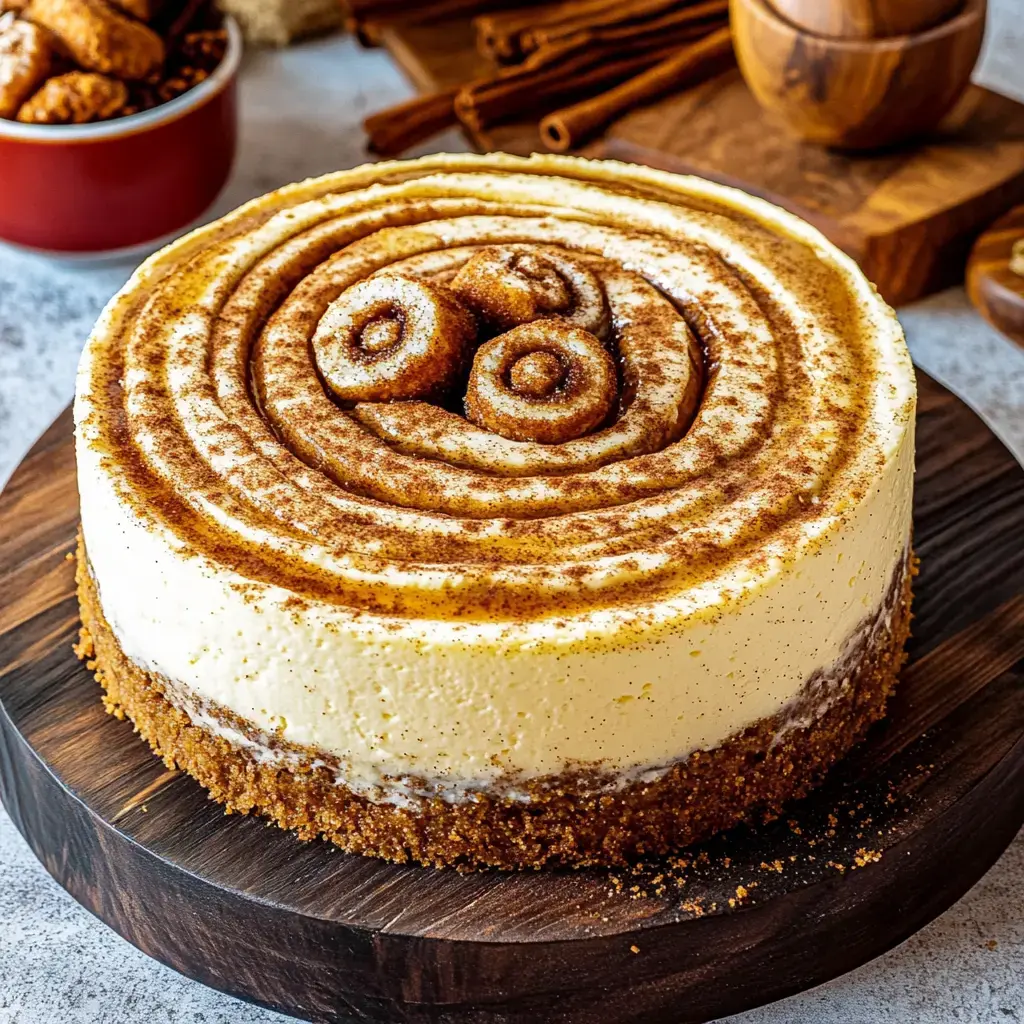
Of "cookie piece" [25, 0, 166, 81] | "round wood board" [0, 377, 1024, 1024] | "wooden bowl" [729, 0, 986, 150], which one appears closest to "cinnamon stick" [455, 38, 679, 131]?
"wooden bowl" [729, 0, 986, 150]

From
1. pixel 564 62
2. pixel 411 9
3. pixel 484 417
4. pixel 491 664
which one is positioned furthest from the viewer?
pixel 411 9

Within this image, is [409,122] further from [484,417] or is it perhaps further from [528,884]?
[528,884]

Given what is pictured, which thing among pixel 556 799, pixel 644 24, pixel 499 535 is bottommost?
pixel 644 24

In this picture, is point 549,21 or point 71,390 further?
point 549,21

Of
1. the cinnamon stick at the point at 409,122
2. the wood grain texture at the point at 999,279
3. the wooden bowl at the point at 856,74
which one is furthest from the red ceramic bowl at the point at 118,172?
the wood grain texture at the point at 999,279

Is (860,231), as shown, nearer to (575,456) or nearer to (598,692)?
(575,456)

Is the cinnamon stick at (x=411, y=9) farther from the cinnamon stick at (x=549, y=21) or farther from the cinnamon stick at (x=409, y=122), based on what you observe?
the cinnamon stick at (x=409, y=122)

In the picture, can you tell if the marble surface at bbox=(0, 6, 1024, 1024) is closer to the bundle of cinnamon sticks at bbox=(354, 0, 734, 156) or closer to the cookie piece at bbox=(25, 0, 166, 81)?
the bundle of cinnamon sticks at bbox=(354, 0, 734, 156)

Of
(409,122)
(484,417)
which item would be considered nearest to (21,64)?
(409,122)
